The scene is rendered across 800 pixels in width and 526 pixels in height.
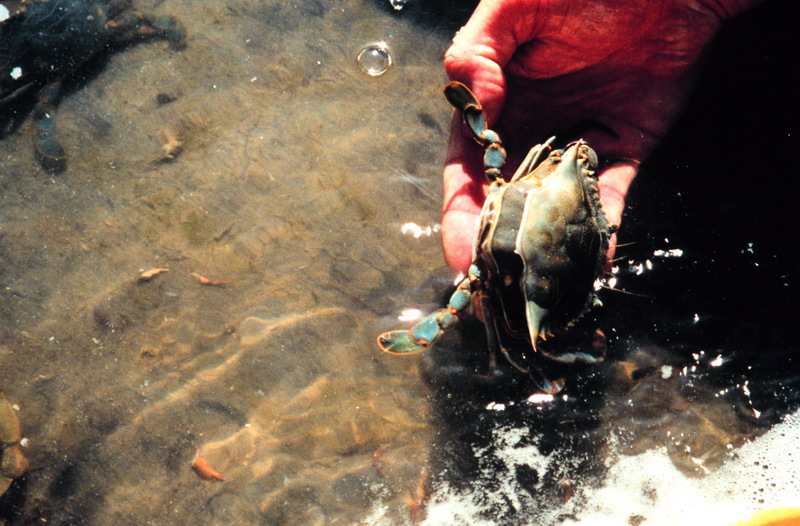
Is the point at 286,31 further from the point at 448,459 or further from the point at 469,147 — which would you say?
the point at 448,459

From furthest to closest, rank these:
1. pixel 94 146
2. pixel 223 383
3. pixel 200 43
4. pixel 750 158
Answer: pixel 200 43 < pixel 94 146 < pixel 750 158 < pixel 223 383

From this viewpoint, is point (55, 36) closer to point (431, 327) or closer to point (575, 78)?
point (431, 327)

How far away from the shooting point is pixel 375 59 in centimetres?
430

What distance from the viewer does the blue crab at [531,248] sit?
2705mm

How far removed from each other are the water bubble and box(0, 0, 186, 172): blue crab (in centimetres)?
157

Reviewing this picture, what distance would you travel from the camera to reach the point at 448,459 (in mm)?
3365

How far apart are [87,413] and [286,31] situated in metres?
3.30

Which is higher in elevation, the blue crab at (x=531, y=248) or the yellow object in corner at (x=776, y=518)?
the blue crab at (x=531, y=248)

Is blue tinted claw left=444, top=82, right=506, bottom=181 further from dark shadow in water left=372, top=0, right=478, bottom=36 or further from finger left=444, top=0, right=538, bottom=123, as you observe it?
dark shadow in water left=372, top=0, right=478, bottom=36

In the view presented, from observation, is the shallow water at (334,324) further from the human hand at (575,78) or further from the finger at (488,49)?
the finger at (488,49)

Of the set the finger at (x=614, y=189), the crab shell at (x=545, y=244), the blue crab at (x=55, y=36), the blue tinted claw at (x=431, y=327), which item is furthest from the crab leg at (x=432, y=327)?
the blue crab at (x=55, y=36)

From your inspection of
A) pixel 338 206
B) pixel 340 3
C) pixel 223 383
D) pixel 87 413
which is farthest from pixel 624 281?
pixel 87 413

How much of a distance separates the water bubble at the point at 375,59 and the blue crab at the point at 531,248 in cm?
144

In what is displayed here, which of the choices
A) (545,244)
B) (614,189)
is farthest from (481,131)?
(614,189)
